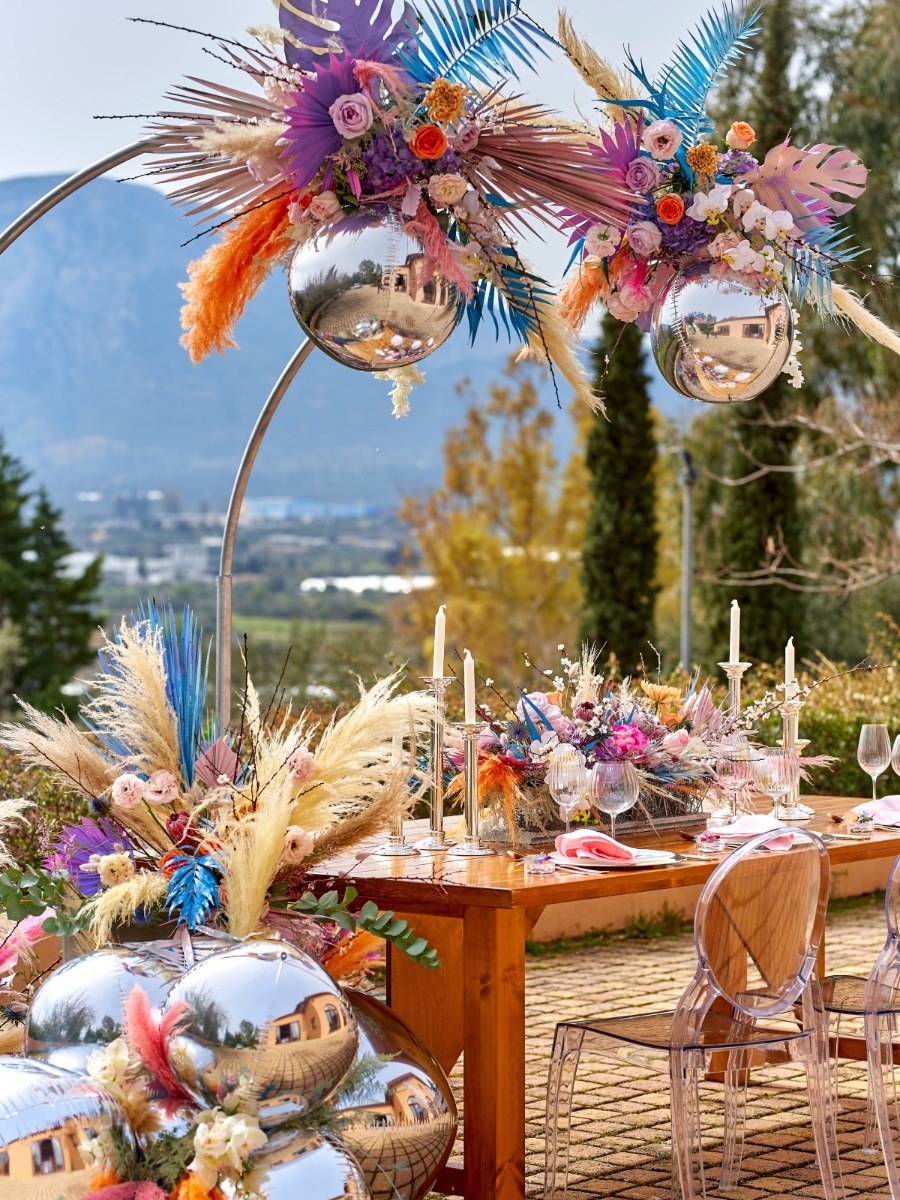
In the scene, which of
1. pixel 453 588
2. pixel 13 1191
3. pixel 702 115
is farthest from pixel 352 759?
pixel 453 588

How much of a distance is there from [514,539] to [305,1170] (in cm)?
1743

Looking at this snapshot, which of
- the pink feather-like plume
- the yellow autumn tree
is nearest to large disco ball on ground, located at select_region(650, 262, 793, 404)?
the pink feather-like plume

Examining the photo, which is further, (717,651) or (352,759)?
(717,651)

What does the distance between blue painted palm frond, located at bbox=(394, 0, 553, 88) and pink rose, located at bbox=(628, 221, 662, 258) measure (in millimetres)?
542

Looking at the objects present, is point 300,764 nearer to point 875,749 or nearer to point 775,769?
point 775,769

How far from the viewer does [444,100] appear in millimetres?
2873

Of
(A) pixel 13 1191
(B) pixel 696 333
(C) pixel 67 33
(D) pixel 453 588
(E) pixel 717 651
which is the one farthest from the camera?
(C) pixel 67 33

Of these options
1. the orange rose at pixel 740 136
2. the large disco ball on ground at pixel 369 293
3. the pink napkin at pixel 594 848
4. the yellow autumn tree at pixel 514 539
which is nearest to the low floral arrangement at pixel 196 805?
the pink napkin at pixel 594 848

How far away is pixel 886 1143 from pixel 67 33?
92.8ft

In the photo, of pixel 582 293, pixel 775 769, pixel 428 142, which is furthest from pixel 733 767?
pixel 428 142

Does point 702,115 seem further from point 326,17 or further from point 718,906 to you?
point 718,906

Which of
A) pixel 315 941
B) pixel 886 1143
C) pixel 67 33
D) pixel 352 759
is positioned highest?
pixel 67 33

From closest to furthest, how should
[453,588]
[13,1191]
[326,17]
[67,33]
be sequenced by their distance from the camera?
[13,1191] < [326,17] < [453,588] < [67,33]

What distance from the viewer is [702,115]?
365cm
